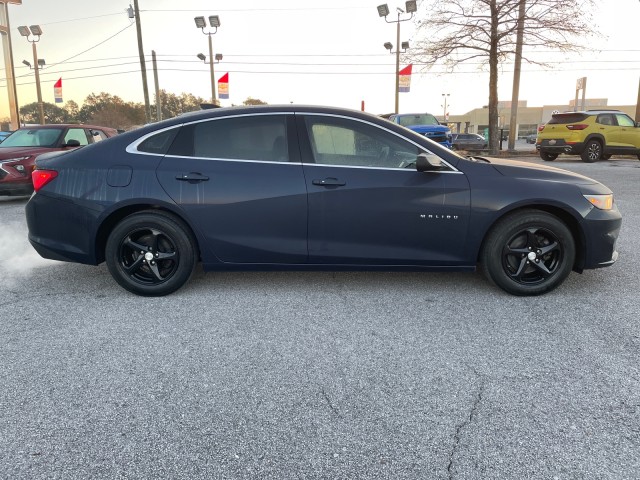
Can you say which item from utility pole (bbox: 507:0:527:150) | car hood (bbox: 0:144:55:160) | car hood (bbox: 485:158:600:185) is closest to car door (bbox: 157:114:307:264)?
car hood (bbox: 485:158:600:185)

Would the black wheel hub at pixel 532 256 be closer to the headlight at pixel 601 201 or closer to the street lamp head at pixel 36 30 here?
the headlight at pixel 601 201

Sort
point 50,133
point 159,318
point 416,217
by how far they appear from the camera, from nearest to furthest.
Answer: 1. point 159,318
2. point 416,217
3. point 50,133

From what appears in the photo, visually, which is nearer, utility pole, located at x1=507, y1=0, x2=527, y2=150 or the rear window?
the rear window

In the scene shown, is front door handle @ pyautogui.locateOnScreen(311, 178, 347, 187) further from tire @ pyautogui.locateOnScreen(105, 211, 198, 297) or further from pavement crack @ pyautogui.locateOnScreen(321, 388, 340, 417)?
pavement crack @ pyautogui.locateOnScreen(321, 388, 340, 417)

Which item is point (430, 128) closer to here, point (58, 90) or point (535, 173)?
point (535, 173)

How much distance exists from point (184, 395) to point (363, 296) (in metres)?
1.88

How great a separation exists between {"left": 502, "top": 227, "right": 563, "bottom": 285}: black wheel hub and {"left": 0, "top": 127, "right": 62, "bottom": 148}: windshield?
9.11 m

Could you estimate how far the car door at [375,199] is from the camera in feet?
12.2

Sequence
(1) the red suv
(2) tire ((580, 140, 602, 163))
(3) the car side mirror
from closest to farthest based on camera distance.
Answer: (3) the car side mirror, (1) the red suv, (2) tire ((580, 140, 602, 163))

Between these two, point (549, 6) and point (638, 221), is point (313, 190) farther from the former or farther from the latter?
point (549, 6)

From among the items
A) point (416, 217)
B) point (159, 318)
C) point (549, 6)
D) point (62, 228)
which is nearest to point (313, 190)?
point (416, 217)

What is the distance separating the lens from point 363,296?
3941mm

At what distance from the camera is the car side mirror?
11.9 feet

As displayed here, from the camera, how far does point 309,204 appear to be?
3.74 meters
